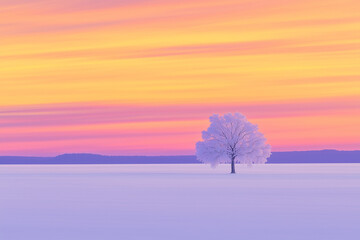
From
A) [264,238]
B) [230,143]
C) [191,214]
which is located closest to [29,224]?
[191,214]

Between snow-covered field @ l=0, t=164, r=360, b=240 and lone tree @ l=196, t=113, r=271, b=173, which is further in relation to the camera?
lone tree @ l=196, t=113, r=271, b=173

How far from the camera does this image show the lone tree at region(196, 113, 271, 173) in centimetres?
8538

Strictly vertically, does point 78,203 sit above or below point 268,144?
below

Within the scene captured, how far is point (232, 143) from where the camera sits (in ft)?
281

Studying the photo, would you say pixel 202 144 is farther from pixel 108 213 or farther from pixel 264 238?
pixel 264 238

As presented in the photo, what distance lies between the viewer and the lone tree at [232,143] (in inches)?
3361

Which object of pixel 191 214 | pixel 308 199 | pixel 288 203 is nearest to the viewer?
pixel 191 214

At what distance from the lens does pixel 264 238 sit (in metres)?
20.7

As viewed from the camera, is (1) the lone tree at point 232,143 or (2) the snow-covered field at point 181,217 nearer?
(2) the snow-covered field at point 181,217

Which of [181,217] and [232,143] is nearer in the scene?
[181,217]

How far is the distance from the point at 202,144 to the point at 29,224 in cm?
6171

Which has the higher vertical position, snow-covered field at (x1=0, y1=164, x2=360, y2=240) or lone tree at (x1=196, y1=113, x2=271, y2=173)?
lone tree at (x1=196, y1=113, x2=271, y2=173)

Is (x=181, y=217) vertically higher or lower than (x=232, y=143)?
lower

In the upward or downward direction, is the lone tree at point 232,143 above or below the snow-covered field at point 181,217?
above
